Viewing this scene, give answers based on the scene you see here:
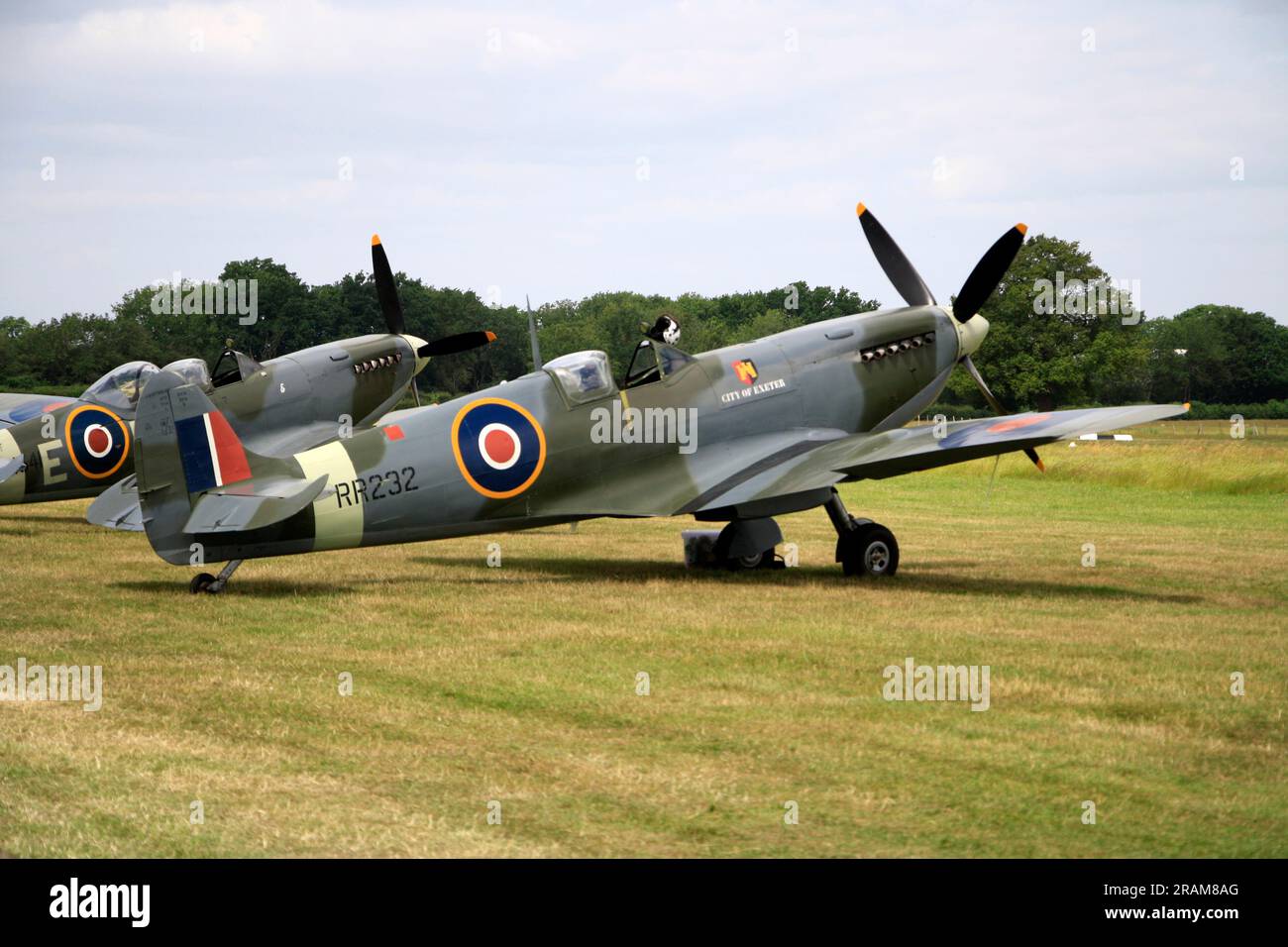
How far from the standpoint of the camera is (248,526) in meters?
11.5

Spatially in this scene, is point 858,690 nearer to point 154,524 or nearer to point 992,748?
point 992,748

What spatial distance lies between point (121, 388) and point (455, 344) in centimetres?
474

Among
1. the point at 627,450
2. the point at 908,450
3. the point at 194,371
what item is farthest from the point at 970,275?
the point at 194,371

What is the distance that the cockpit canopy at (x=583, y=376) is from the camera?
13.6 m

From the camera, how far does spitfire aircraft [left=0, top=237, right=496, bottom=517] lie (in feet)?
60.4

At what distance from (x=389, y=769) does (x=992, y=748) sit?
296 cm

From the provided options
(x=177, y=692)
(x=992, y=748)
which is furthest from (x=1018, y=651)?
(x=177, y=692)

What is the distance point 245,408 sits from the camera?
60.0 ft

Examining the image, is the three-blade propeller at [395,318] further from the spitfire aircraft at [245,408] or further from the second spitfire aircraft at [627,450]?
the second spitfire aircraft at [627,450]

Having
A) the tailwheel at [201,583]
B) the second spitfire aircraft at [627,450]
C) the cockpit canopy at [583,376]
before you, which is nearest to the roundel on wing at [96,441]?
the second spitfire aircraft at [627,450]

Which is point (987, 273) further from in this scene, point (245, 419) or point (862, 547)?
point (245, 419)

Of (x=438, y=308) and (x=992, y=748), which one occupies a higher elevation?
(x=438, y=308)

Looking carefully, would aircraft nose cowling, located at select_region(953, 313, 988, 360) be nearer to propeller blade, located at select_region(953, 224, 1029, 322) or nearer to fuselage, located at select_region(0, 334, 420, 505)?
propeller blade, located at select_region(953, 224, 1029, 322)

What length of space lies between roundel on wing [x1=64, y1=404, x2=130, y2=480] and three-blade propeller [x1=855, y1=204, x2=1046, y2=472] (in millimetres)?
10346
